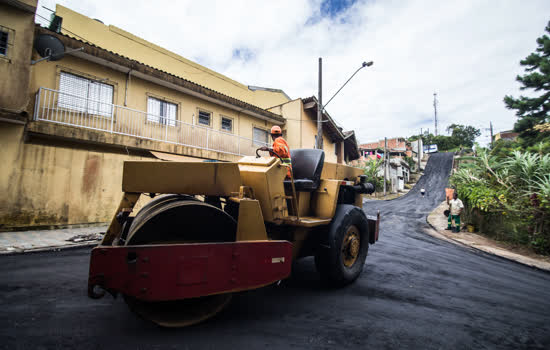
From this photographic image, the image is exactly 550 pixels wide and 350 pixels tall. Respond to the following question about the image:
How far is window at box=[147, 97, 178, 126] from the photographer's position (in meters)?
11.6

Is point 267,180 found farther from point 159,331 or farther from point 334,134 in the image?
point 334,134

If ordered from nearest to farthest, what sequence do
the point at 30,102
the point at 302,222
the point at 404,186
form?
the point at 302,222 < the point at 30,102 < the point at 404,186

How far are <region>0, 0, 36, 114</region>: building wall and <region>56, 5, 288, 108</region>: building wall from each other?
11.7 feet

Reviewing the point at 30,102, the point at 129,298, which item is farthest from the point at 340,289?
the point at 30,102

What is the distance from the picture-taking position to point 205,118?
13.9m

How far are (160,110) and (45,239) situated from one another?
Answer: 22.9ft

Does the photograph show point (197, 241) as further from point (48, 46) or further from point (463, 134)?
point (463, 134)

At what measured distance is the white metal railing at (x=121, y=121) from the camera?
8.59 metres

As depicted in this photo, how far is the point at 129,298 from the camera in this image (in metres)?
2.19

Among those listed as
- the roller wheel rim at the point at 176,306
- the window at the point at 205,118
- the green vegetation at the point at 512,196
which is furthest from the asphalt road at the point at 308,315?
the window at the point at 205,118

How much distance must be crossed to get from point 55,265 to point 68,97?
23.0 feet

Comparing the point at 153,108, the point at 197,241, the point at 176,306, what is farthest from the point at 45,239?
the point at 153,108

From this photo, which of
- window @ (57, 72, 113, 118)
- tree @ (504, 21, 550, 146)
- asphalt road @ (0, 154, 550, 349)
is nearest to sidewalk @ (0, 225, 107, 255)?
asphalt road @ (0, 154, 550, 349)

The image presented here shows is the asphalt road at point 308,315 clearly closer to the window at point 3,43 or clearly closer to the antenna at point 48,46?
the antenna at point 48,46
